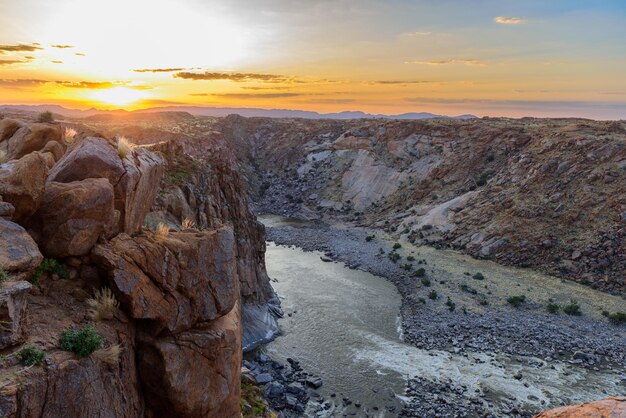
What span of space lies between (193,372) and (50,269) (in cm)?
387

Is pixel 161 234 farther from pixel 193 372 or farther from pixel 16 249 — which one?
pixel 193 372

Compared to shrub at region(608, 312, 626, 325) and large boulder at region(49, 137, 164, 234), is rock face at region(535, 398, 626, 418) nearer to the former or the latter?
large boulder at region(49, 137, 164, 234)

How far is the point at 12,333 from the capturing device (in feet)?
24.4

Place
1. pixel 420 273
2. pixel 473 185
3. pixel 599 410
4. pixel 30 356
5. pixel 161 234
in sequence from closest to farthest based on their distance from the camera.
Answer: pixel 30 356, pixel 599 410, pixel 161 234, pixel 420 273, pixel 473 185

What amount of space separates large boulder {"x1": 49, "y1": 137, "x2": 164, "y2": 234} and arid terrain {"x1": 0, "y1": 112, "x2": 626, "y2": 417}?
0.16ft

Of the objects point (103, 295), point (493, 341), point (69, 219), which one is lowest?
point (493, 341)

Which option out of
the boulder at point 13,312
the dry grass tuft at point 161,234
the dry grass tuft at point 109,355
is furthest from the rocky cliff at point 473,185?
the boulder at point 13,312

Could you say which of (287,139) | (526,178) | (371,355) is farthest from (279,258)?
(287,139)

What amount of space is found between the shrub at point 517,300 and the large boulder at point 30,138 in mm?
30588

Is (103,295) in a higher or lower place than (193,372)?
higher

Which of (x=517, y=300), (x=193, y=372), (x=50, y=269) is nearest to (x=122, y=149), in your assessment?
(x=50, y=269)

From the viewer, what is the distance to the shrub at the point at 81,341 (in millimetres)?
8141

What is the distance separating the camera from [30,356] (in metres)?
7.47

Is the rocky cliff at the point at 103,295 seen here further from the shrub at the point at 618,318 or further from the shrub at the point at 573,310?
the shrub at the point at 618,318
